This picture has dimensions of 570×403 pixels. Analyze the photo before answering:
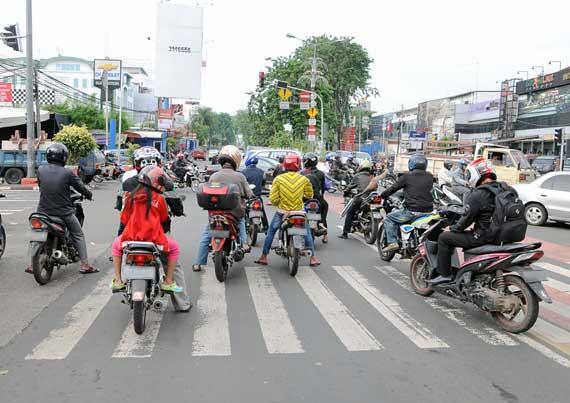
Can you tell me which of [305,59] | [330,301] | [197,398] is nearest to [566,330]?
[330,301]

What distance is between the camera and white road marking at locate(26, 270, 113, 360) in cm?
473

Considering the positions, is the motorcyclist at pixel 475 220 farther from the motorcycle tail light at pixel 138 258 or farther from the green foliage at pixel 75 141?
the green foliage at pixel 75 141

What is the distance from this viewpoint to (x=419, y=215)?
839 cm

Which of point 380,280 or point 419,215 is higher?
point 419,215

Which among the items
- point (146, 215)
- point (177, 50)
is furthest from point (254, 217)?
point (177, 50)

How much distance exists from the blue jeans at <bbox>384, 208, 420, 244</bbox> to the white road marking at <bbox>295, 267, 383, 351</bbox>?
4.78ft

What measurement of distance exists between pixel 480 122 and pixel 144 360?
227 feet

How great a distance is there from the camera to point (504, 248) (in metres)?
5.57

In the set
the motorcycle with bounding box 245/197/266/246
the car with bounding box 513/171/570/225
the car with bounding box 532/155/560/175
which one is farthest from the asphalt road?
the car with bounding box 532/155/560/175

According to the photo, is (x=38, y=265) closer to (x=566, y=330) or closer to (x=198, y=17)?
(x=566, y=330)

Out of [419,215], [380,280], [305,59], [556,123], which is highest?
[305,59]

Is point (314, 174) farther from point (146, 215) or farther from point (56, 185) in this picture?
point (146, 215)

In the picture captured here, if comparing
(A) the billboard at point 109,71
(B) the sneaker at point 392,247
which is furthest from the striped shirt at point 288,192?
(A) the billboard at point 109,71

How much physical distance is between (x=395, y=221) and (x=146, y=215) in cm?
439
